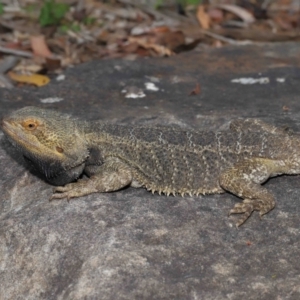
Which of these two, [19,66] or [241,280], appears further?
[19,66]

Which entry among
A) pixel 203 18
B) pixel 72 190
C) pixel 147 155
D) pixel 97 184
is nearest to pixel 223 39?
pixel 203 18

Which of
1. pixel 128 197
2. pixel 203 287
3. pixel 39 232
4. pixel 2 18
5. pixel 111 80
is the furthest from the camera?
pixel 2 18

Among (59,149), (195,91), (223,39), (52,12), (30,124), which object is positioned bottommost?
(223,39)

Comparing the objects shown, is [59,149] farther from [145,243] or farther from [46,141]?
[145,243]

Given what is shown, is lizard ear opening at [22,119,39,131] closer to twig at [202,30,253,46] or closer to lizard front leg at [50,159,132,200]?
lizard front leg at [50,159,132,200]

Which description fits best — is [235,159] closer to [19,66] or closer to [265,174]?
[265,174]

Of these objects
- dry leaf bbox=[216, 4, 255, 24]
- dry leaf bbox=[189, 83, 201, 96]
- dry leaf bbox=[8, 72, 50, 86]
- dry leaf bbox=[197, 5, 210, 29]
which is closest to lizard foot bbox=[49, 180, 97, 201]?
dry leaf bbox=[189, 83, 201, 96]

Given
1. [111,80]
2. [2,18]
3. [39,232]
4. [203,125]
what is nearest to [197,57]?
[111,80]
